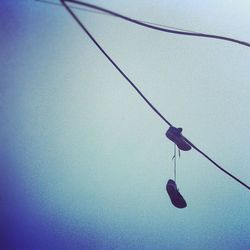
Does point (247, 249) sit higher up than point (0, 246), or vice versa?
point (0, 246)

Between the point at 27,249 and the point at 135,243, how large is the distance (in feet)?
6.40

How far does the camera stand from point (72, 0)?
102 cm

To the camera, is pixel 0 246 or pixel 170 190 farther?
pixel 0 246

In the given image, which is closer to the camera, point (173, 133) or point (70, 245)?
point (173, 133)

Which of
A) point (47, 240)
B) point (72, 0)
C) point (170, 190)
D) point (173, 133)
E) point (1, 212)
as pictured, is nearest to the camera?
point (72, 0)

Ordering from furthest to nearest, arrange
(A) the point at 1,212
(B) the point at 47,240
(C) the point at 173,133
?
1. (B) the point at 47,240
2. (A) the point at 1,212
3. (C) the point at 173,133

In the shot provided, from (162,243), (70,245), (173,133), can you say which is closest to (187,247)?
(162,243)

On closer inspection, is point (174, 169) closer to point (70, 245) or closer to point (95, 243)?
point (95, 243)

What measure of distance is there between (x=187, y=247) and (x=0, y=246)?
3.36 meters

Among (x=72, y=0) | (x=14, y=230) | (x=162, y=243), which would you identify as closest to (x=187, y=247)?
(x=162, y=243)

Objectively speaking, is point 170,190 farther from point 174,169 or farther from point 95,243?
point 95,243

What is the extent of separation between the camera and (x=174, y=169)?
5.26m

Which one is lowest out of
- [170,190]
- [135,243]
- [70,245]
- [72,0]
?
[72,0]

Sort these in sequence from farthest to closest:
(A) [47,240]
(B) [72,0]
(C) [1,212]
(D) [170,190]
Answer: (A) [47,240] < (C) [1,212] < (D) [170,190] < (B) [72,0]
